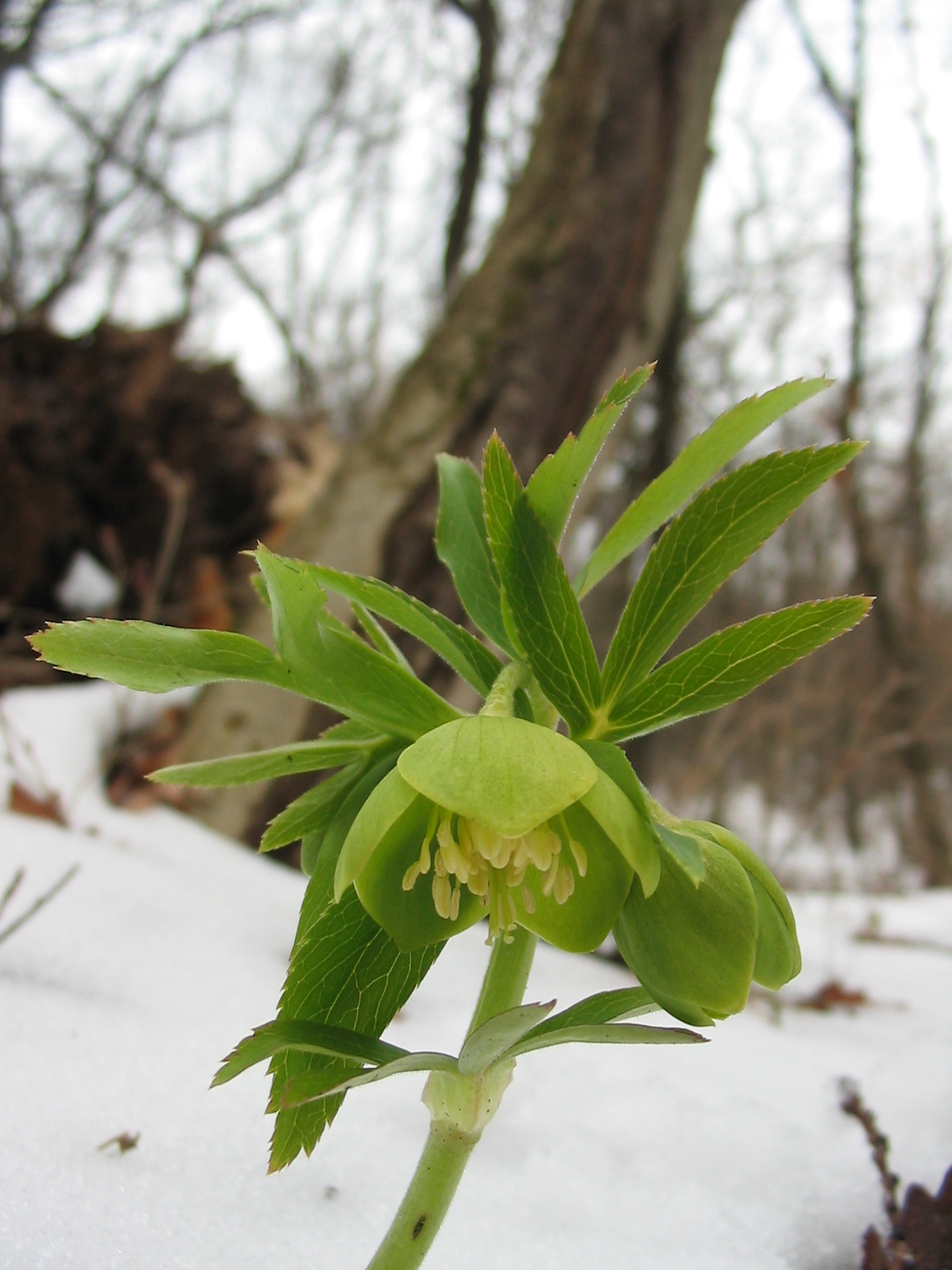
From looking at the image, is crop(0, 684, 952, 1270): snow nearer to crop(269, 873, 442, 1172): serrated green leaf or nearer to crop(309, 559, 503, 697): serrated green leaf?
crop(269, 873, 442, 1172): serrated green leaf

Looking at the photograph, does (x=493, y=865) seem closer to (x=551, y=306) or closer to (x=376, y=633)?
(x=376, y=633)

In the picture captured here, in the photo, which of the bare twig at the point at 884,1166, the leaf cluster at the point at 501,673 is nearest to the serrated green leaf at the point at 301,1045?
the leaf cluster at the point at 501,673

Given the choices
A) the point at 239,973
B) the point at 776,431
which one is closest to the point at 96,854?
the point at 239,973

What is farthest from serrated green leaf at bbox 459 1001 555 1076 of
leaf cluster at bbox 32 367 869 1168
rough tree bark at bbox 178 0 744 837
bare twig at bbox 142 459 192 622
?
bare twig at bbox 142 459 192 622

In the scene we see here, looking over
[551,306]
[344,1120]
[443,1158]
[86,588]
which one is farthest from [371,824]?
[86,588]

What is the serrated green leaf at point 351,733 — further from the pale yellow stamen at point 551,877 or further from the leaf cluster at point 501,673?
the pale yellow stamen at point 551,877

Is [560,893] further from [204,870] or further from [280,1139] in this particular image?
[204,870]
